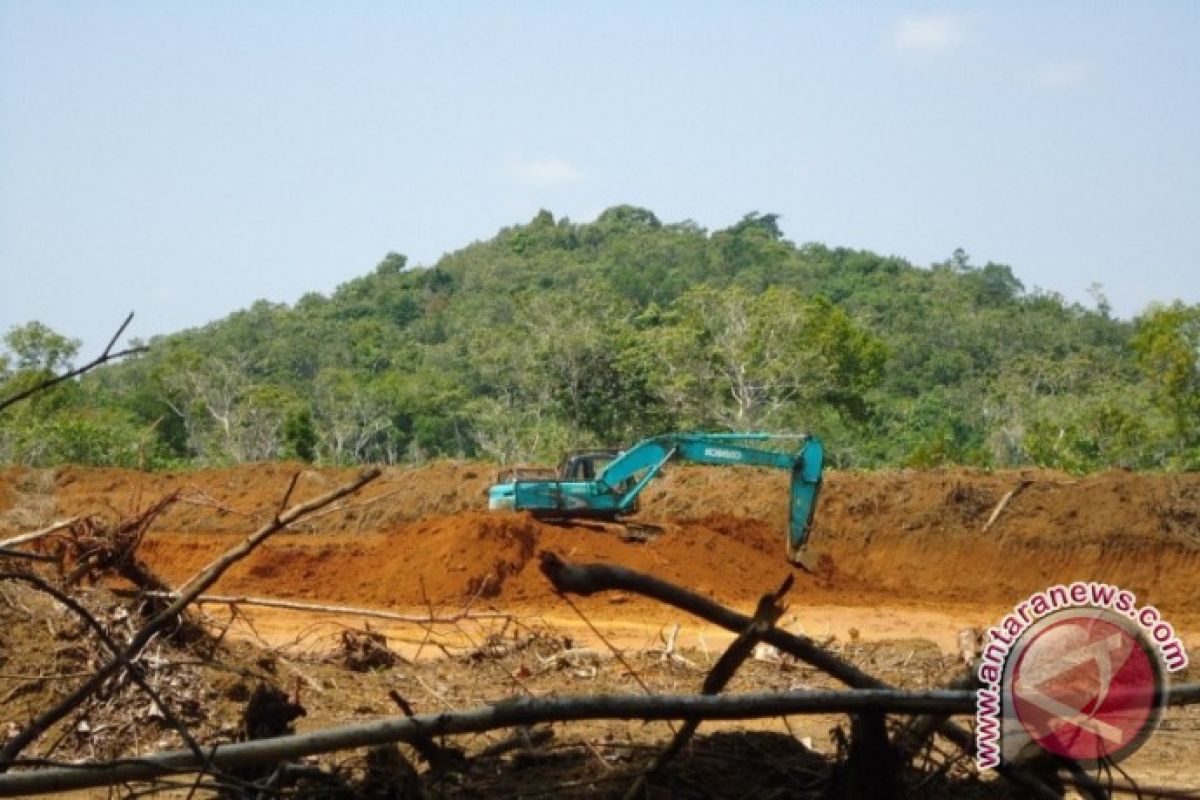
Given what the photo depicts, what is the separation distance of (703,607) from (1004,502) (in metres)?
19.1

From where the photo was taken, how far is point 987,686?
14.6ft

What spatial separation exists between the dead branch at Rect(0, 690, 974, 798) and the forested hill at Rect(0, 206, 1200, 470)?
21.4 metres

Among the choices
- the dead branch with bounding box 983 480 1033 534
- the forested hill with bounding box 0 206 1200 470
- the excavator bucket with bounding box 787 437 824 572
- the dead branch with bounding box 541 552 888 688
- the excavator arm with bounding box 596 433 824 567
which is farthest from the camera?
the forested hill with bounding box 0 206 1200 470

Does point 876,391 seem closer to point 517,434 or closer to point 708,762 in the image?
point 517,434

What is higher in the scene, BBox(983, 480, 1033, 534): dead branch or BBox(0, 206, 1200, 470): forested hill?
BBox(0, 206, 1200, 470): forested hill

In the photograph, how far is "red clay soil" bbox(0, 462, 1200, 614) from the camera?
62.6 ft

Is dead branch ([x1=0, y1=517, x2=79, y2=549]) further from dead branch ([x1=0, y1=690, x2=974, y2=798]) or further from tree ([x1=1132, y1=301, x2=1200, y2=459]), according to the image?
tree ([x1=1132, y1=301, x2=1200, y2=459])

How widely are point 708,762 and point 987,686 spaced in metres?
0.87

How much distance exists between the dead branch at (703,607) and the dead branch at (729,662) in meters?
0.04

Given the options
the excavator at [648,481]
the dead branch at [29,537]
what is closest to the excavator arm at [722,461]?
the excavator at [648,481]

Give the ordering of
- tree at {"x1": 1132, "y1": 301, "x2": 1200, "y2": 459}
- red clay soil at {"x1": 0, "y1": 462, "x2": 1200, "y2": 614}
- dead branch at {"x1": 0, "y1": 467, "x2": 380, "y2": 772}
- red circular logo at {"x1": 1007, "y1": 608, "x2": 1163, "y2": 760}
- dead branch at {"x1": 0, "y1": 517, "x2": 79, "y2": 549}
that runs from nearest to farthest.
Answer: dead branch at {"x1": 0, "y1": 467, "x2": 380, "y2": 772}, red circular logo at {"x1": 1007, "y1": 608, "x2": 1163, "y2": 760}, dead branch at {"x1": 0, "y1": 517, "x2": 79, "y2": 549}, red clay soil at {"x1": 0, "y1": 462, "x2": 1200, "y2": 614}, tree at {"x1": 1132, "y1": 301, "x2": 1200, "y2": 459}

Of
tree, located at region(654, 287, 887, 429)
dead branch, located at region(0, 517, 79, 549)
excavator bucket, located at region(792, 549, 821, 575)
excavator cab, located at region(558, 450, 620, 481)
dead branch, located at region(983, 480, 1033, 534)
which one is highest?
tree, located at region(654, 287, 887, 429)

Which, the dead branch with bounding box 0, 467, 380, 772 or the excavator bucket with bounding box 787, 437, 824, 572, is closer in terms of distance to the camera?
the dead branch with bounding box 0, 467, 380, 772

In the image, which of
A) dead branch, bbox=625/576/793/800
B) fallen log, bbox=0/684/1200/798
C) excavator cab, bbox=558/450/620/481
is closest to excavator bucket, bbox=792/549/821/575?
excavator cab, bbox=558/450/620/481
